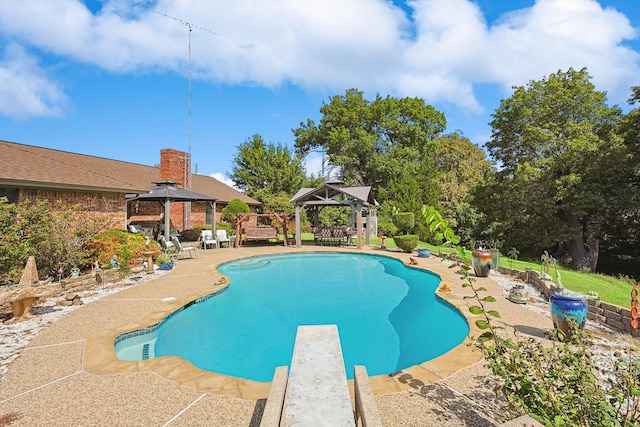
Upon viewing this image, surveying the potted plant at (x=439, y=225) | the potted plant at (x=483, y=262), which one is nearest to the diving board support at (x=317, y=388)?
the potted plant at (x=439, y=225)

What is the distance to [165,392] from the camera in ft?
10.8

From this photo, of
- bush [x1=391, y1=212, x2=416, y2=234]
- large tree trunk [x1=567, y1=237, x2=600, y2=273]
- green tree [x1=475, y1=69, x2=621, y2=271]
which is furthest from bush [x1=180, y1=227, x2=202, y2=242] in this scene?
large tree trunk [x1=567, y1=237, x2=600, y2=273]

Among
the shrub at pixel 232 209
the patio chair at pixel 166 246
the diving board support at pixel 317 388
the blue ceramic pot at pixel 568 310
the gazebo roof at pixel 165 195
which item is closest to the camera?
the diving board support at pixel 317 388

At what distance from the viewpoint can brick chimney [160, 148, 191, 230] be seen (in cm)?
1905

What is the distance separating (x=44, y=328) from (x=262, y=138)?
88.0 feet

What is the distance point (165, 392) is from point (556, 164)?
65.8 feet

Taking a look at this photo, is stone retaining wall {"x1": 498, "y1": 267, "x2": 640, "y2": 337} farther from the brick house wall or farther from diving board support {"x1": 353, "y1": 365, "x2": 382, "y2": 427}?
the brick house wall

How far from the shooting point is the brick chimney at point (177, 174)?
62.5 feet

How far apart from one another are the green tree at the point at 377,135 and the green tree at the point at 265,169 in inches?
177

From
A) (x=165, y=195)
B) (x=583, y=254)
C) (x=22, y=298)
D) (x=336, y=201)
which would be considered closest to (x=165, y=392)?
(x=22, y=298)

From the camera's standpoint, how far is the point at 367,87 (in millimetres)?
33781

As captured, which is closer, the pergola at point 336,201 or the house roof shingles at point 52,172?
the house roof shingles at point 52,172

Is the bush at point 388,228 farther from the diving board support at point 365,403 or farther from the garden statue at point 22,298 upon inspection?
the diving board support at point 365,403

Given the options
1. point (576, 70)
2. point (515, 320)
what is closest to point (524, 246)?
point (576, 70)
